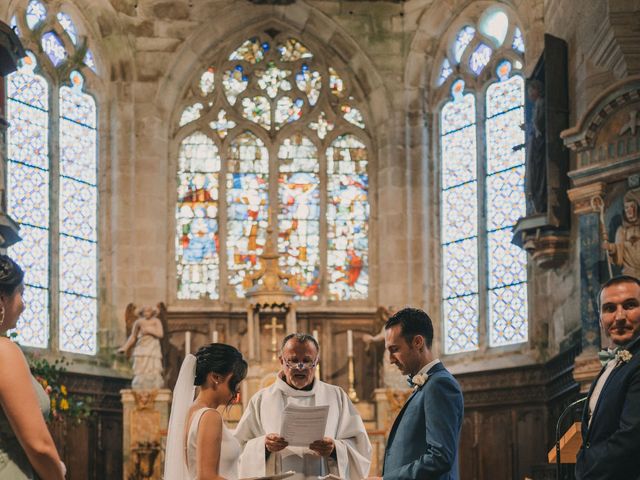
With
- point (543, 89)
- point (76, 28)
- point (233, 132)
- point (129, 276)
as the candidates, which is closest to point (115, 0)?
point (76, 28)

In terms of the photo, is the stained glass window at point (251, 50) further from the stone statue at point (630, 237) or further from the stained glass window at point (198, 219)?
the stone statue at point (630, 237)

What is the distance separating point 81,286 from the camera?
17.2m

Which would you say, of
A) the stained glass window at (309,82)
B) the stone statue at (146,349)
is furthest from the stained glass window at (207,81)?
the stone statue at (146,349)

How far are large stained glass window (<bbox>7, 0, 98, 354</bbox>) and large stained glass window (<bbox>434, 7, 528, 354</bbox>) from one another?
4.41 metres

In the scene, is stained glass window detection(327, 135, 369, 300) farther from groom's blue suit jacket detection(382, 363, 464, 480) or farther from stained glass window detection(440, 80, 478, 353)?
groom's blue suit jacket detection(382, 363, 464, 480)

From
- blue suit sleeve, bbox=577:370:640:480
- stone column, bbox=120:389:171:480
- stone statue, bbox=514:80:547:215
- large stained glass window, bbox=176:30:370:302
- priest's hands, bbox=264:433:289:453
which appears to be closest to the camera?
blue suit sleeve, bbox=577:370:640:480

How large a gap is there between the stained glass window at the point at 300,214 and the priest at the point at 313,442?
10350 millimetres

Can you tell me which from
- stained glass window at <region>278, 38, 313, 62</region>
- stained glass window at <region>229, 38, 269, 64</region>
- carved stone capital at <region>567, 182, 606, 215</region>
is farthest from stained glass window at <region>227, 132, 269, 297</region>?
carved stone capital at <region>567, 182, 606, 215</region>

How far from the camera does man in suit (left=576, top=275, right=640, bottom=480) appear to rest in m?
4.86

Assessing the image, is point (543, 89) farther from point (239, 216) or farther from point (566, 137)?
point (239, 216)

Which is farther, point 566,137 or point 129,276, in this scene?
Result: point 129,276

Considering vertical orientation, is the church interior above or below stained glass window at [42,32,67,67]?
below

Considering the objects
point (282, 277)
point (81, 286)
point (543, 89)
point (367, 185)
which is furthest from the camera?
point (367, 185)

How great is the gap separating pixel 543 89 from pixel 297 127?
15.0ft
